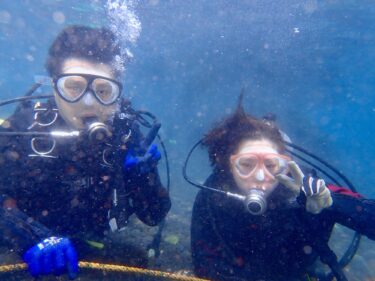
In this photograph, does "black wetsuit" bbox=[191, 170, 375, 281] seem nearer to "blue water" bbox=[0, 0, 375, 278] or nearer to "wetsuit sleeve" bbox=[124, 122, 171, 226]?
"wetsuit sleeve" bbox=[124, 122, 171, 226]

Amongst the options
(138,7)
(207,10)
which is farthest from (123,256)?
(138,7)

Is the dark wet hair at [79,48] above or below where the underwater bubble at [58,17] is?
below

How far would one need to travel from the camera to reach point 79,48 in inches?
176

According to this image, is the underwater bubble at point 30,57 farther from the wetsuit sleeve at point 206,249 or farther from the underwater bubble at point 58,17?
the wetsuit sleeve at point 206,249

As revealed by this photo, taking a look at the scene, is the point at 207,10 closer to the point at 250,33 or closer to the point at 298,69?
the point at 250,33

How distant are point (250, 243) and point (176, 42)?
3038cm

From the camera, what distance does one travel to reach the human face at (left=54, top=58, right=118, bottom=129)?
4141mm

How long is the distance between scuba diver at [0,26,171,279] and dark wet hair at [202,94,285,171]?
120cm

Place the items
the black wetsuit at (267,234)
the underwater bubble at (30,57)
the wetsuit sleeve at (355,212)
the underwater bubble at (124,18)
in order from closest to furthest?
the wetsuit sleeve at (355,212)
the black wetsuit at (267,234)
the underwater bubble at (124,18)
the underwater bubble at (30,57)

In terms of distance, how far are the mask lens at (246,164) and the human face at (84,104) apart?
198 centimetres

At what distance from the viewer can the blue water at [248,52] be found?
21.0 metres

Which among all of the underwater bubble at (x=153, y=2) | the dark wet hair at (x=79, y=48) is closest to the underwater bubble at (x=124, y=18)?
the underwater bubble at (x=153, y=2)

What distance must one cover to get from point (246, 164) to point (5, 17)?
133 feet

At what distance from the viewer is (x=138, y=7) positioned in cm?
2344
